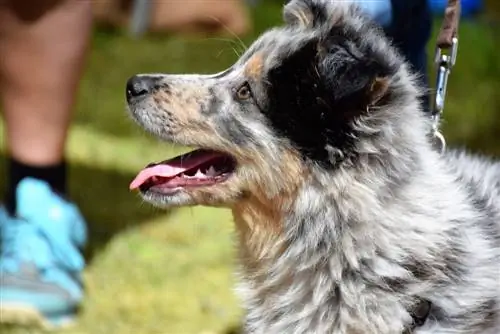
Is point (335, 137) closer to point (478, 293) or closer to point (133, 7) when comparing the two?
point (478, 293)

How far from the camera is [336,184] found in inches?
59.2

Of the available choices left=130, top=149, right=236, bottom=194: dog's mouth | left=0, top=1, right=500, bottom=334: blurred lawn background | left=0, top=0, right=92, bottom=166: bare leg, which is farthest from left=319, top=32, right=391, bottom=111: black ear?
left=0, top=0, right=92, bottom=166: bare leg

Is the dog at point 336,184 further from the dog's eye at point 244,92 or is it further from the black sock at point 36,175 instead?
the black sock at point 36,175

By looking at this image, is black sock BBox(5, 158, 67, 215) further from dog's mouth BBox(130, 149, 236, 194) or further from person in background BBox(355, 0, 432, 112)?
person in background BBox(355, 0, 432, 112)

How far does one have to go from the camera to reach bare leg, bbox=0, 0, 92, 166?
227 cm

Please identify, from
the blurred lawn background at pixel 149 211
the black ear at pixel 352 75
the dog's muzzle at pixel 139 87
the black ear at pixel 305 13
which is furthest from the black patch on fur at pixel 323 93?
the blurred lawn background at pixel 149 211

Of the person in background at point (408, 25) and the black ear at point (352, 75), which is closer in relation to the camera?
the black ear at point (352, 75)

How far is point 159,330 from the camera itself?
2164mm

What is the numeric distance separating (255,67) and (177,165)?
0.23m

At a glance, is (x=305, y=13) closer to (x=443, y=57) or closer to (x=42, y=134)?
(x=443, y=57)

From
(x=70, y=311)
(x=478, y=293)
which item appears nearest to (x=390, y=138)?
(x=478, y=293)

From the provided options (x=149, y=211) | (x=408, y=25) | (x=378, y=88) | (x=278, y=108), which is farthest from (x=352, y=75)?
(x=149, y=211)

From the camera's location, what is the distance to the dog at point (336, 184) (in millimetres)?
1476

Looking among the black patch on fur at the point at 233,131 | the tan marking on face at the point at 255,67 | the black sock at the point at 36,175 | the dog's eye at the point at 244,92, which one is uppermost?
the tan marking on face at the point at 255,67
